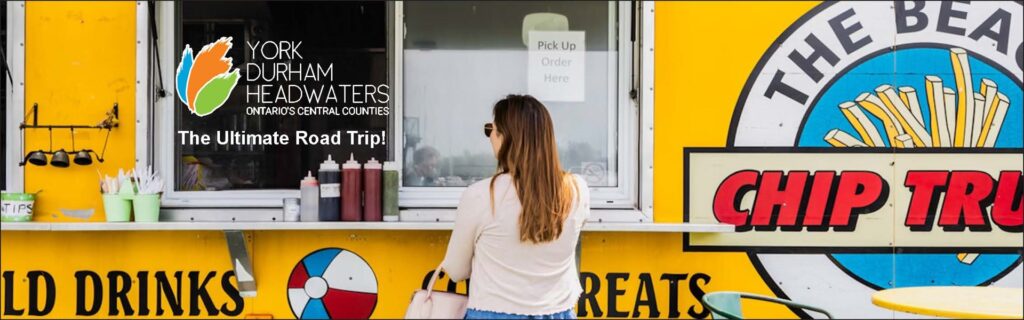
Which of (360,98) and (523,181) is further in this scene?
(360,98)

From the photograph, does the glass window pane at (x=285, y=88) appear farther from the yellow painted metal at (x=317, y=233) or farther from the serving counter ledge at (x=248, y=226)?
the yellow painted metal at (x=317, y=233)

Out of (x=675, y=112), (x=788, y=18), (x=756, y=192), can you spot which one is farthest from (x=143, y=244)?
(x=788, y=18)

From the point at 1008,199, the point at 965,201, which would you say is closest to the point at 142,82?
the point at 965,201

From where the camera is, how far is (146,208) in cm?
376

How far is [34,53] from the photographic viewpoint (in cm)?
387

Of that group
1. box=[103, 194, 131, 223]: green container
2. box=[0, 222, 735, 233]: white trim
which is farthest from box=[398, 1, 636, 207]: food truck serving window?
box=[103, 194, 131, 223]: green container

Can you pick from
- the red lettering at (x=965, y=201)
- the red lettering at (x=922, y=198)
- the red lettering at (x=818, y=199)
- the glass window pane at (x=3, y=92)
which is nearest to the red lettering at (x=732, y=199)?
the red lettering at (x=818, y=199)

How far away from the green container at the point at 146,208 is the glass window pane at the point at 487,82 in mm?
953

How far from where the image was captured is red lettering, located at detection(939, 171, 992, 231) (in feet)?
12.9

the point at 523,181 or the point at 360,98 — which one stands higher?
the point at 360,98

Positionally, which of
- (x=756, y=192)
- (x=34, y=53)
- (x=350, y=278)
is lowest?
(x=350, y=278)

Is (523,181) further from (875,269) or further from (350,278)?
(875,269)

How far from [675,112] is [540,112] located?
1208 millimetres

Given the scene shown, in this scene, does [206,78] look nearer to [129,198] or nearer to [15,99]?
[129,198]
